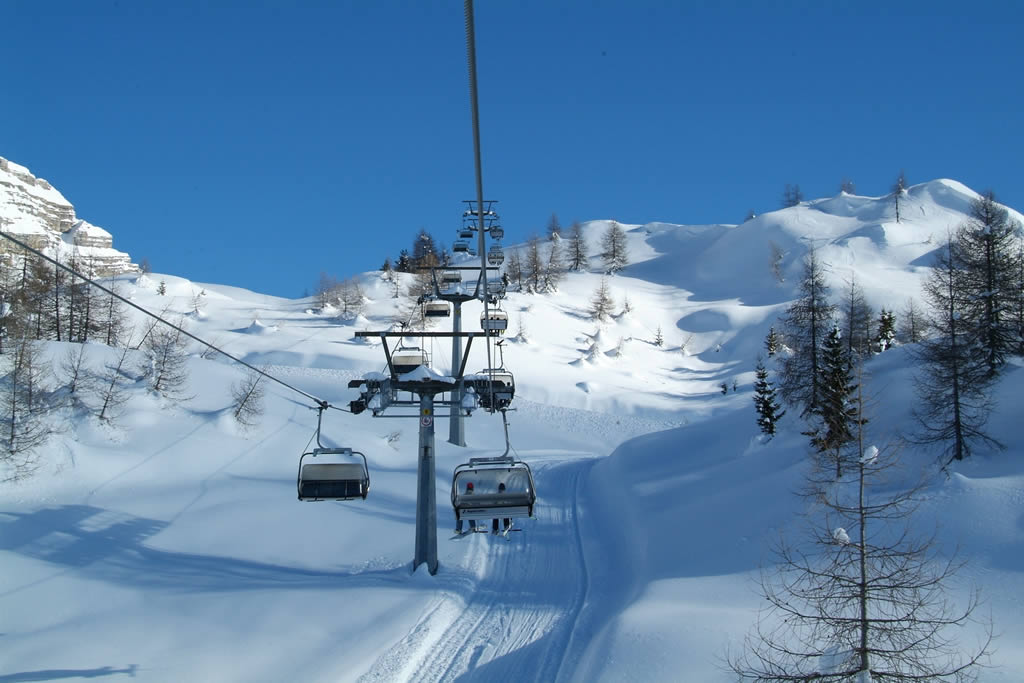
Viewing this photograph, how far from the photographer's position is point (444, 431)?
47.0 meters

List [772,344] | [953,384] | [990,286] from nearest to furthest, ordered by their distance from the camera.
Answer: [953,384] → [990,286] → [772,344]

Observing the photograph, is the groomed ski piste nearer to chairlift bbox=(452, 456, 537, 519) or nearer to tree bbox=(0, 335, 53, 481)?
tree bbox=(0, 335, 53, 481)

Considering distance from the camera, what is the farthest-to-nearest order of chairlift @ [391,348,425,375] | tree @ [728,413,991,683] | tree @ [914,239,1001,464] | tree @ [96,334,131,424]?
1. tree @ [96,334,131,424]
2. tree @ [914,239,1001,464]
3. chairlift @ [391,348,425,375]
4. tree @ [728,413,991,683]

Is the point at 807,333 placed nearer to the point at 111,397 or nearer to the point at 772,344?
the point at 111,397

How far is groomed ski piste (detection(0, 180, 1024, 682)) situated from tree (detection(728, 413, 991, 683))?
554mm

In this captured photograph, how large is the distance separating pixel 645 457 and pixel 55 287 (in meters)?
46.3

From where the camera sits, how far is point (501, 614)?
1566 centimetres

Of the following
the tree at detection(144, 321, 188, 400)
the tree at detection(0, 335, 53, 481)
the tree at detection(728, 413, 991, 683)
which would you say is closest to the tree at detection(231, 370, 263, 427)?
the tree at detection(144, 321, 188, 400)

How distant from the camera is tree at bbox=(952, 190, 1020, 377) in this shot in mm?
23234

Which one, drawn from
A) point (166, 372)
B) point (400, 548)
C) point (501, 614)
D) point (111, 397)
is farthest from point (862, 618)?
point (166, 372)

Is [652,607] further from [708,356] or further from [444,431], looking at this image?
[708,356]

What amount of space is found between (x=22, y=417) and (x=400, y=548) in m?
18.0

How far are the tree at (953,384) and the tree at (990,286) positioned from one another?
0.27 m

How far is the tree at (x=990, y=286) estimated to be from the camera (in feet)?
76.2
